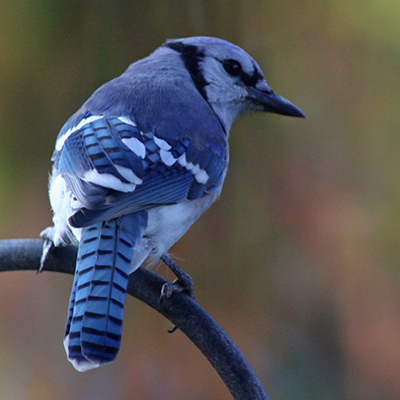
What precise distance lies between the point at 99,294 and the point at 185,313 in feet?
0.82

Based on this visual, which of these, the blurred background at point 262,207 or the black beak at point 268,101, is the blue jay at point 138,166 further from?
the blurred background at point 262,207

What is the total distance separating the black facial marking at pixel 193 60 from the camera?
1608mm

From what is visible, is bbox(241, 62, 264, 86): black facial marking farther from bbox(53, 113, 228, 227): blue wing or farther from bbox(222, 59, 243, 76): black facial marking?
bbox(53, 113, 228, 227): blue wing

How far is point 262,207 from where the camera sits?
223 centimetres

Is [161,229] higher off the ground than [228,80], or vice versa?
[228,80]

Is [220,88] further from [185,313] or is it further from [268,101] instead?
[185,313]

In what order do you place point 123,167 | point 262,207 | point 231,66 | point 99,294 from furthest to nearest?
point 262,207 < point 231,66 < point 123,167 < point 99,294

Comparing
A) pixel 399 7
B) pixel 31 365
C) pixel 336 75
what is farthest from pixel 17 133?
pixel 399 7

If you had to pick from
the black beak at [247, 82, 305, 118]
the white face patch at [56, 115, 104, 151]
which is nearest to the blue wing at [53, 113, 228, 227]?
the white face patch at [56, 115, 104, 151]

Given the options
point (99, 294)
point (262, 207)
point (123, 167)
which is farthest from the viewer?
point (262, 207)

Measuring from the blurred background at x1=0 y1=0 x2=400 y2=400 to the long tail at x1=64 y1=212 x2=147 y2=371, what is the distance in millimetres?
1105

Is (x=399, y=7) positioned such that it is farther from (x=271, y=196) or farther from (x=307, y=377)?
(x=307, y=377)

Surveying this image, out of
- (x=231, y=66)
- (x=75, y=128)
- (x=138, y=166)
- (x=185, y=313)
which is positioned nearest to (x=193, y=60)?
(x=231, y=66)

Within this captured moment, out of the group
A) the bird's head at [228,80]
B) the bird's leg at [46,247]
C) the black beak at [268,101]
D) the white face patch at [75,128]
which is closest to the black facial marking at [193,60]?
the bird's head at [228,80]
